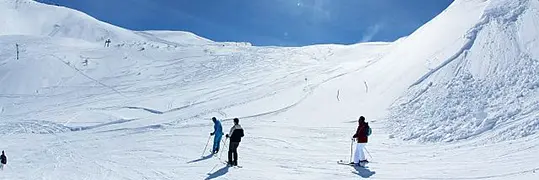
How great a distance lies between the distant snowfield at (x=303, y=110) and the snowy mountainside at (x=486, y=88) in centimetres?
7

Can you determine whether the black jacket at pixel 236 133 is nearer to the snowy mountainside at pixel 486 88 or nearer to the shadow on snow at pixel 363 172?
the shadow on snow at pixel 363 172

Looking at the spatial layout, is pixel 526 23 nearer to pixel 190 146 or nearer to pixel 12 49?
pixel 190 146

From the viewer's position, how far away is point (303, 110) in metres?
28.2

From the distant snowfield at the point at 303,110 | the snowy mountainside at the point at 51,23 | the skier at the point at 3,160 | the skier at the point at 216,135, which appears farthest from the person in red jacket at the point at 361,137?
the snowy mountainside at the point at 51,23

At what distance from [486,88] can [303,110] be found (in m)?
9.53

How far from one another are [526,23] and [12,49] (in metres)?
52.9

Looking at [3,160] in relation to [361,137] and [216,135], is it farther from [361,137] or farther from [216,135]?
[361,137]

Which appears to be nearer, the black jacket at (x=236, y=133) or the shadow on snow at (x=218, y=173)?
the shadow on snow at (x=218, y=173)

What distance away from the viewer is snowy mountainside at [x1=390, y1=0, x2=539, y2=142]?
60.8 ft

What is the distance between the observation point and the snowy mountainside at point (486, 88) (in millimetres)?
18531

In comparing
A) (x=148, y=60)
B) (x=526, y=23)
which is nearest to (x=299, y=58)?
(x=148, y=60)

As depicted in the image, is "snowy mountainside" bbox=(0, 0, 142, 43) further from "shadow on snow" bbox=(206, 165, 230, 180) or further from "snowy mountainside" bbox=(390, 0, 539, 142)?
"shadow on snow" bbox=(206, 165, 230, 180)

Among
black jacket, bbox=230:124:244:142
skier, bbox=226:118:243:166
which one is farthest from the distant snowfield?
black jacket, bbox=230:124:244:142

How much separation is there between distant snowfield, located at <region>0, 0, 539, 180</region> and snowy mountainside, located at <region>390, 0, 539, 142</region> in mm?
74
